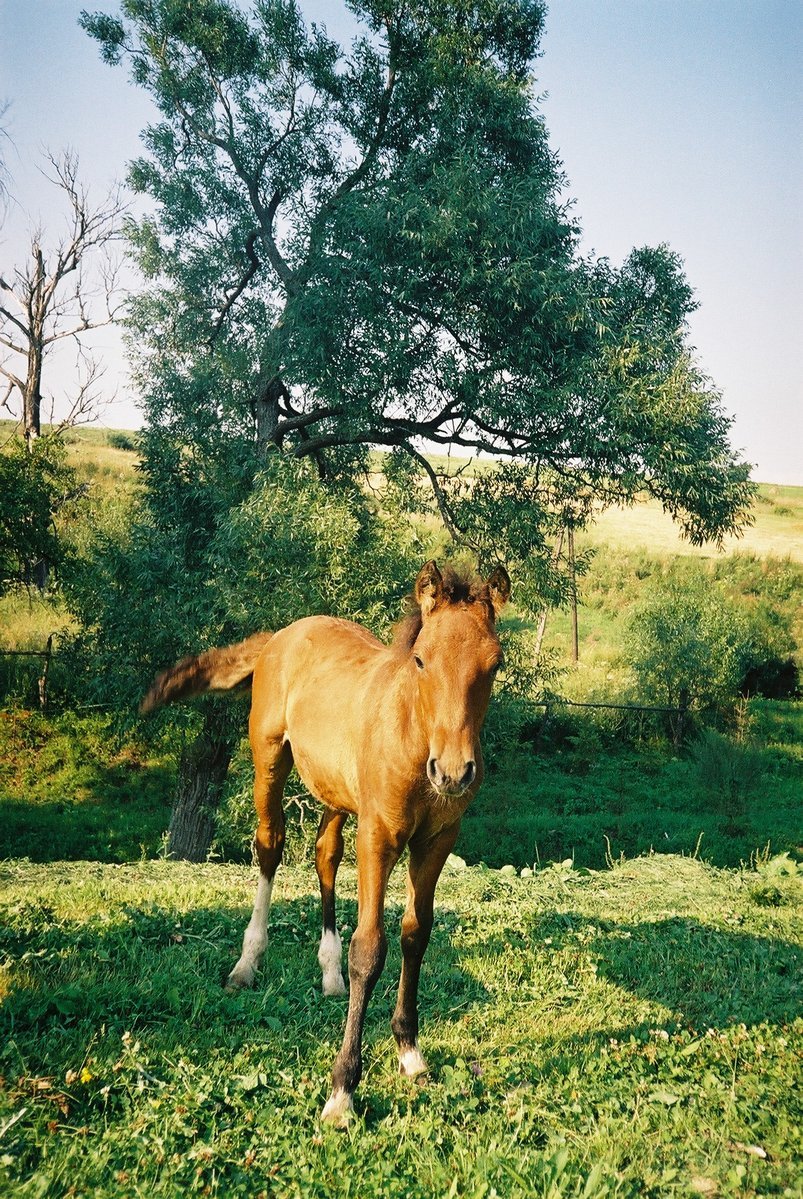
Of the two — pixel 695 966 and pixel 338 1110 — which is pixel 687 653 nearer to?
pixel 695 966

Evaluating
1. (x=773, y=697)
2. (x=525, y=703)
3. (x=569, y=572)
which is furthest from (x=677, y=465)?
(x=773, y=697)

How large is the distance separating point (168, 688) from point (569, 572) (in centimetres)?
929

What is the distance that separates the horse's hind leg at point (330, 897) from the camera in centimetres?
530

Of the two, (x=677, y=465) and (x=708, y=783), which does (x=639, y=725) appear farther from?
(x=677, y=465)

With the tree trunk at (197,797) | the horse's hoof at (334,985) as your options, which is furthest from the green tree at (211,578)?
the horse's hoof at (334,985)

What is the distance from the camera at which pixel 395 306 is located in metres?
12.4

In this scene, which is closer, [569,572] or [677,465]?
[677,465]

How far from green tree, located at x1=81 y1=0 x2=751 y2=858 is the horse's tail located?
523cm

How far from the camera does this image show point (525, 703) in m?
13.5

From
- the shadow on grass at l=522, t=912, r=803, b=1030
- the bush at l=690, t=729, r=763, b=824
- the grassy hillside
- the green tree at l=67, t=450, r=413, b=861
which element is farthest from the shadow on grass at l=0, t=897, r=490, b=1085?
the grassy hillside

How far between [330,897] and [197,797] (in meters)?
8.93

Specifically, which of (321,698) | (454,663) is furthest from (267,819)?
(454,663)

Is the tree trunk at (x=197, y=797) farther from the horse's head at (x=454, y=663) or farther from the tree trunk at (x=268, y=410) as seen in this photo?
the horse's head at (x=454, y=663)

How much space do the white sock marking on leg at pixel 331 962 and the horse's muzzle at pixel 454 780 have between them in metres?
2.58
